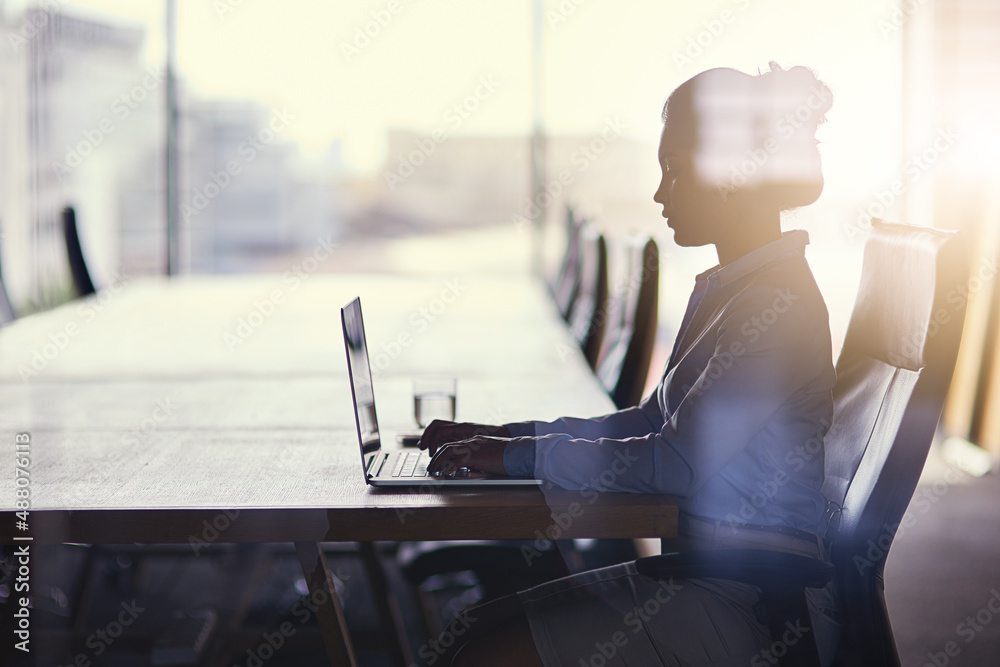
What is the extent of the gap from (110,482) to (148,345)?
1632mm

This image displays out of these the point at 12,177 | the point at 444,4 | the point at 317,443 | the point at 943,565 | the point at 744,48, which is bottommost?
the point at 943,565

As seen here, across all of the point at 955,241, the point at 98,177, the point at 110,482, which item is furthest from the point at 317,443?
the point at 98,177

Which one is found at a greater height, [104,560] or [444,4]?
[444,4]

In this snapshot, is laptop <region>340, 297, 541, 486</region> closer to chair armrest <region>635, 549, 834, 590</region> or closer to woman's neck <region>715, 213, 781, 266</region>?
chair armrest <region>635, 549, 834, 590</region>

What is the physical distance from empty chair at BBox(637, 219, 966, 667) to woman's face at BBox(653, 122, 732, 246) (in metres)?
0.26

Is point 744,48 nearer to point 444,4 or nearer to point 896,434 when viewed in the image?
point 444,4

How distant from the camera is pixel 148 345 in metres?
2.82

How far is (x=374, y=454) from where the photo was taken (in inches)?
55.1

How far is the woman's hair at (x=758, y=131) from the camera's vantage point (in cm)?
128

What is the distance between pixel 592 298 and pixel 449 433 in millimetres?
1672

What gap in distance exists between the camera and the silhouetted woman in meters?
1.16
